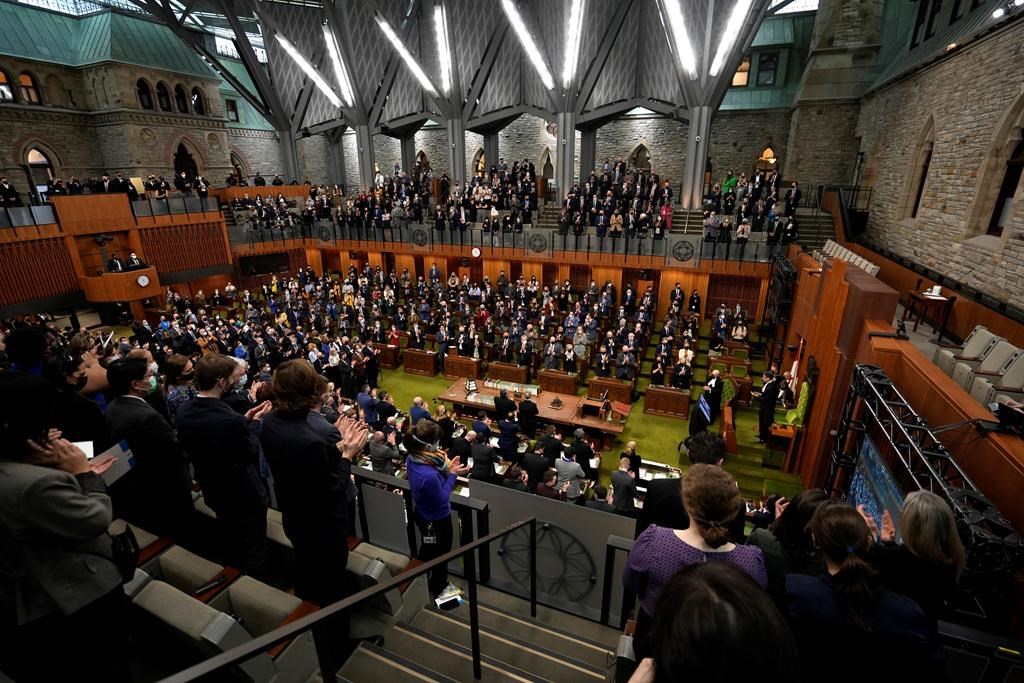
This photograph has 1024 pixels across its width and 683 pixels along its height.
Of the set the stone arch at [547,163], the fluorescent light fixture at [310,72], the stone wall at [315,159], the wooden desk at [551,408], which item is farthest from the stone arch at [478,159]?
the wooden desk at [551,408]

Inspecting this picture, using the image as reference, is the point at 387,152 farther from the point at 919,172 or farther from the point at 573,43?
the point at 919,172

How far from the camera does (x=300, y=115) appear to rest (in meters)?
25.6

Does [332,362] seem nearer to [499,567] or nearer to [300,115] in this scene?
[499,567]

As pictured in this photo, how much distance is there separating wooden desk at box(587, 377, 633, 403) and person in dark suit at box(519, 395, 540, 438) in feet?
7.57

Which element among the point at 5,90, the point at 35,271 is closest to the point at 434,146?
the point at 5,90

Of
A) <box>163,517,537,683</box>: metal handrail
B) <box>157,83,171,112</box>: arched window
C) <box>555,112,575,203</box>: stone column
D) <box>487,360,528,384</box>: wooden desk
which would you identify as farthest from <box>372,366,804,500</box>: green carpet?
<box>157,83,171,112</box>: arched window

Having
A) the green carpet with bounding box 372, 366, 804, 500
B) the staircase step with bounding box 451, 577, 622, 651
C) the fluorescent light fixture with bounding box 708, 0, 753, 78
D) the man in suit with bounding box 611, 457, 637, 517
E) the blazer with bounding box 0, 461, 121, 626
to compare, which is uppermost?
the fluorescent light fixture with bounding box 708, 0, 753, 78

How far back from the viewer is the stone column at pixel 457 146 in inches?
866

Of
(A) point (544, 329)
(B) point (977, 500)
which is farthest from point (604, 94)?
(B) point (977, 500)

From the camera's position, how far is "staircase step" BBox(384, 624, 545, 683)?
101 inches

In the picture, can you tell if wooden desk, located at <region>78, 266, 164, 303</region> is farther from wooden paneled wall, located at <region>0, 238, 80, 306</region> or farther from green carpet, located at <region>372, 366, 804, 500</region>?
green carpet, located at <region>372, 366, 804, 500</region>

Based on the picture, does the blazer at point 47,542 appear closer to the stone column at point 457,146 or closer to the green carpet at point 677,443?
the green carpet at point 677,443

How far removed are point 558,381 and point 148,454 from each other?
9764 millimetres

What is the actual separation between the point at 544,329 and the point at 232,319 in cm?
1099
